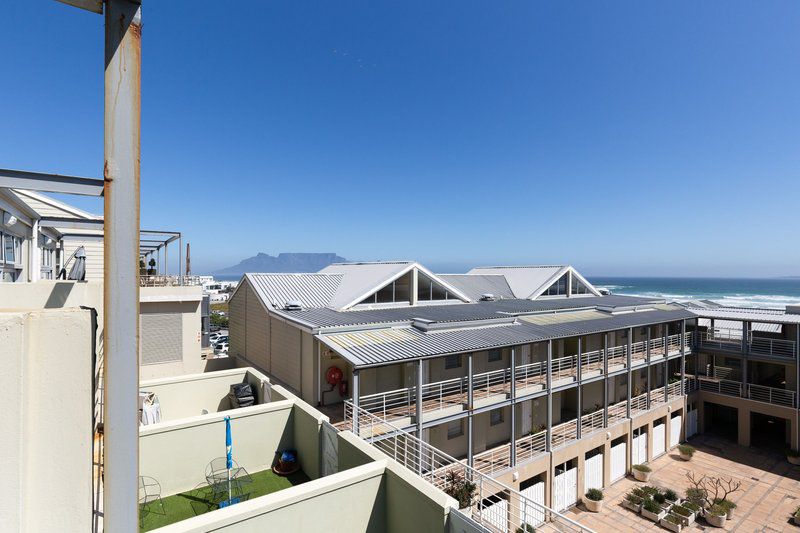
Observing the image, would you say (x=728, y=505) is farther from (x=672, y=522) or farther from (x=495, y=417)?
(x=495, y=417)

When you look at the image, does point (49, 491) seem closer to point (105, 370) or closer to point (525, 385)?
point (105, 370)

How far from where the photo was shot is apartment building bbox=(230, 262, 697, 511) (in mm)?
14531

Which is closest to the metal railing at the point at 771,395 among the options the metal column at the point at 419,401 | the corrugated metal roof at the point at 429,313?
the corrugated metal roof at the point at 429,313

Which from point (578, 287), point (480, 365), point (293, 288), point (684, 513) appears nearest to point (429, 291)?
Result: point (480, 365)

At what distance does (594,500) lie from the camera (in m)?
17.7

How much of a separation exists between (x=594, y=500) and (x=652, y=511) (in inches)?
88.8

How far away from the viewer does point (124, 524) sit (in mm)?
3947

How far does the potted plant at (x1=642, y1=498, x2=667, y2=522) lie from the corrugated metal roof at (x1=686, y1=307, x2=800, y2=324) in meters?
13.4

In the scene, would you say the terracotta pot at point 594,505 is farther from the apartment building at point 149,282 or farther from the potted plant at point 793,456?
the apartment building at point 149,282

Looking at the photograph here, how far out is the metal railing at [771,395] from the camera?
75.5 ft

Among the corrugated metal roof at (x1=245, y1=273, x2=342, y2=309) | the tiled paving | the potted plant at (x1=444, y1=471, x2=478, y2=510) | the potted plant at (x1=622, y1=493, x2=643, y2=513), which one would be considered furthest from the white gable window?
the potted plant at (x1=622, y1=493, x2=643, y2=513)

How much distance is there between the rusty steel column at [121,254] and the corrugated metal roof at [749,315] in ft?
99.0

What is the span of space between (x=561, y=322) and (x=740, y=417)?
1568 cm

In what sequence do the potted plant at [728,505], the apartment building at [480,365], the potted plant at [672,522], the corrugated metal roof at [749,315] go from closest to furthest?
the apartment building at [480,365] → the potted plant at [672,522] → the potted plant at [728,505] → the corrugated metal roof at [749,315]
